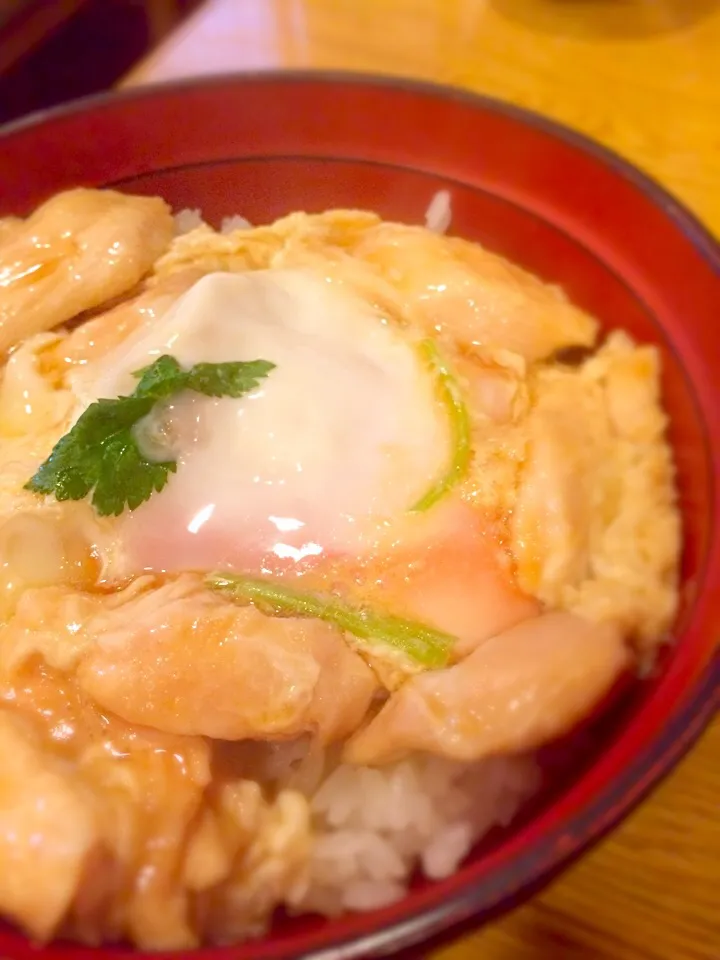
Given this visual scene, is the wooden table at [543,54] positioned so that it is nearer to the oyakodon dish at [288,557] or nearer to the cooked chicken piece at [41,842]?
the oyakodon dish at [288,557]

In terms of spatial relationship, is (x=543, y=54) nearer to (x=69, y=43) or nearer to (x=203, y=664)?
(x=203, y=664)

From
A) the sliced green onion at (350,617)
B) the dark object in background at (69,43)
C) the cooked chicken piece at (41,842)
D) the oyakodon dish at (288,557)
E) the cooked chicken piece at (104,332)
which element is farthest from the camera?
the dark object in background at (69,43)

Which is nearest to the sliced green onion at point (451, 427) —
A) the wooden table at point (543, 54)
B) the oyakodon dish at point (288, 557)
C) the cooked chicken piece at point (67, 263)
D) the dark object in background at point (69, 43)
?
the oyakodon dish at point (288, 557)

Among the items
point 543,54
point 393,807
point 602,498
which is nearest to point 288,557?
point 393,807

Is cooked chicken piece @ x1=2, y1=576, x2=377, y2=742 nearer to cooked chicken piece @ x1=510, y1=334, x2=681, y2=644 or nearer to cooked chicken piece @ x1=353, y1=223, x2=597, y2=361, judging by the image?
cooked chicken piece @ x1=510, y1=334, x2=681, y2=644

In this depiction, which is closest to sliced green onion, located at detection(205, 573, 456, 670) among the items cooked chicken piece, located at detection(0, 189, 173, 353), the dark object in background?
cooked chicken piece, located at detection(0, 189, 173, 353)

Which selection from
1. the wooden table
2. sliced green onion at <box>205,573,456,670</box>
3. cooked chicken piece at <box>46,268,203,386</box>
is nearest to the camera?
sliced green onion at <box>205,573,456,670</box>
